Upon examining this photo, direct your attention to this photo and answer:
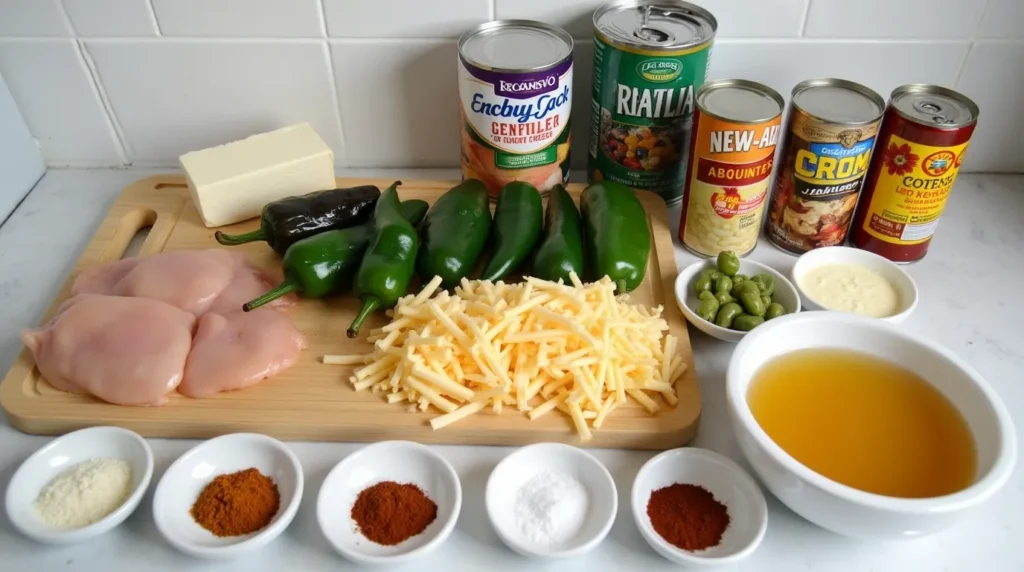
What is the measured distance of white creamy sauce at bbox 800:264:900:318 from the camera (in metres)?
1.31

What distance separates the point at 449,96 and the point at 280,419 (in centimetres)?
76

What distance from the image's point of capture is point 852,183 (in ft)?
4.40

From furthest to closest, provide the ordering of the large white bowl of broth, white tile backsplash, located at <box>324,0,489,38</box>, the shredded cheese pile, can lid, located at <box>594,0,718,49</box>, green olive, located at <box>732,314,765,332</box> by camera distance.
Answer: white tile backsplash, located at <box>324,0,489,38</box> < can lid, located at <box>594,0,718,49</box> < green olive, located at <box>732,314,765,332</box> < the shredded cheese pile < the large white bowl of broth

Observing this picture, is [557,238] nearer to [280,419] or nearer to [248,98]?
[280,419]

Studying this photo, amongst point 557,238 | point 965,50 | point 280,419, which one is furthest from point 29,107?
point 965,50

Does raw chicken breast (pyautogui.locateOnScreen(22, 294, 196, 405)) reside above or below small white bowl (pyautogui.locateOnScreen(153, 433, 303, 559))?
above

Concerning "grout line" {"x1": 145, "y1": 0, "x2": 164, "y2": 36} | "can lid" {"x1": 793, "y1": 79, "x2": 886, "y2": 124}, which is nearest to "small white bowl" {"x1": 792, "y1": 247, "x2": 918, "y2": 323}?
"can lid" {"x1": 793, "y1": 79, "x2": 886, "y2": 124}

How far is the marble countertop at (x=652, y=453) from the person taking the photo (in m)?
1.00

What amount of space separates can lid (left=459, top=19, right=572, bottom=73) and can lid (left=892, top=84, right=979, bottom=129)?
1.87 feet

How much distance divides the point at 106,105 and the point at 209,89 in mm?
230

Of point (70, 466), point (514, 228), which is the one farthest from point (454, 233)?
point (70, 466)

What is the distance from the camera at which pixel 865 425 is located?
1.08 m

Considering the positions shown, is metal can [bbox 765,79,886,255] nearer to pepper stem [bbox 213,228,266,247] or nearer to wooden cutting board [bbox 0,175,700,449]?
wooden cutting board [bbox 0,175,700,449]

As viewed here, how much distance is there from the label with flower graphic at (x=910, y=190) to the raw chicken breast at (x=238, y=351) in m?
1.03
